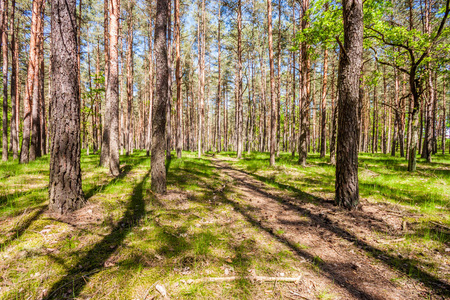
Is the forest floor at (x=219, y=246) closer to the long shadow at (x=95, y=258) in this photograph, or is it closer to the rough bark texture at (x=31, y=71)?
the long shadow at (x=95, y=258)

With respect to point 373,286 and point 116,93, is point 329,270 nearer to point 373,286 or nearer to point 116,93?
point 373,286

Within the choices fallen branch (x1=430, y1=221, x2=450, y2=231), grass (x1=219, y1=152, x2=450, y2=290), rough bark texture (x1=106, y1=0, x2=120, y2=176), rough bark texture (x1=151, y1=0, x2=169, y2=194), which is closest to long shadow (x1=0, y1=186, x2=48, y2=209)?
rough bark texture (x1=106, y1=0, x2=120, y2=176)

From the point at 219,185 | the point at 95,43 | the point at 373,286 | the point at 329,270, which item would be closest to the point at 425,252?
the point at 373,286

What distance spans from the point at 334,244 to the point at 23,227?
5678mm

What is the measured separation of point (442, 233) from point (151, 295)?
540 cm

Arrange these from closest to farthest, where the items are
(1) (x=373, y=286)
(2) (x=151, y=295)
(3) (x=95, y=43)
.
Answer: (2) (x=151, y=295) → (1) (x=373, y=286) → (3) (x=95, y=43)

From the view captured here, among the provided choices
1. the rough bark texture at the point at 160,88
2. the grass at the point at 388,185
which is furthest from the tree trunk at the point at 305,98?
the rough bark texture at the point at 160,88

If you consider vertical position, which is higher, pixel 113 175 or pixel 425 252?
pixel 113 175

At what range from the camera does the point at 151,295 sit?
82.9 inches

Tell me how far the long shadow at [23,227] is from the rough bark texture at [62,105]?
0.26 metres

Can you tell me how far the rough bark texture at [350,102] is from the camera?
4.64 meters

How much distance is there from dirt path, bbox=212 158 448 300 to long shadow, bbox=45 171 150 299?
262 centimetres

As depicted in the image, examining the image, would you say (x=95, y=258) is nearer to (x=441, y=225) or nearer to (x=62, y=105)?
(x=62, y=105)

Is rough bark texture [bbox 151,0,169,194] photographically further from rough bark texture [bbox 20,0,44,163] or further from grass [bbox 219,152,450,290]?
rough bark texture [bbox 20,0,44,163]
